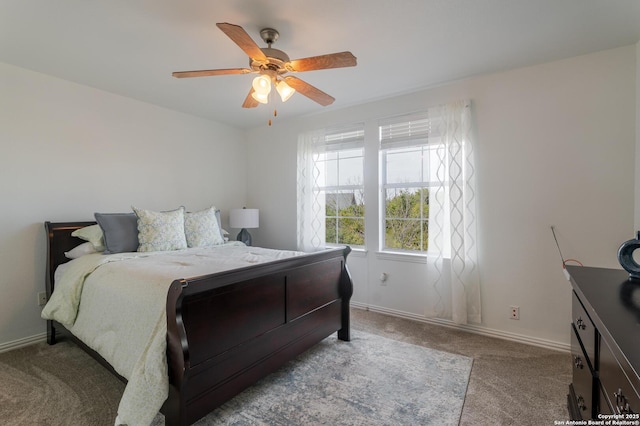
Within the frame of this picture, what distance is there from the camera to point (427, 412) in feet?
5.63

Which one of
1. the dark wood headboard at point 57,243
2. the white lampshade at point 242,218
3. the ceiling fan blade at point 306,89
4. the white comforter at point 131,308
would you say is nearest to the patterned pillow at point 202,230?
the white comforter at point 131,308

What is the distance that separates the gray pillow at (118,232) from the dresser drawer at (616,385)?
3154 millimetres

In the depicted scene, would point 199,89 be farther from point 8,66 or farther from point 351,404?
point 351,404

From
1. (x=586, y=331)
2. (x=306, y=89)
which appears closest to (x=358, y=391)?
(x=586, y=331)

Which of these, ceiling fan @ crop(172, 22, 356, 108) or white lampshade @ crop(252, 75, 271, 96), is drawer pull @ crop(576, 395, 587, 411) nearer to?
ceiling fan @ crop(172, 22, 356, 108)

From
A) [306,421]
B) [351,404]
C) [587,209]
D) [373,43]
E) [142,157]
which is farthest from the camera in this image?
[142,157]

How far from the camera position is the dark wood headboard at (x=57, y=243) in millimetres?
2617

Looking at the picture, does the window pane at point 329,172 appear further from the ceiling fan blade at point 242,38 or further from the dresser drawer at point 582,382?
the dresser drawer at point 582,382

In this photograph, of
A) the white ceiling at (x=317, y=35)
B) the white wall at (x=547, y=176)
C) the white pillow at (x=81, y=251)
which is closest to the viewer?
the white ceiling at (x=317, y=35)

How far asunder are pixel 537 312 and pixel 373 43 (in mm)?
2652

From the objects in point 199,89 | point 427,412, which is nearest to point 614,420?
point 427,412

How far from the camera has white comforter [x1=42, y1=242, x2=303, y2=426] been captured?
139cm

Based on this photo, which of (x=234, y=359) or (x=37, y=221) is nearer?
(x=234, y=359)

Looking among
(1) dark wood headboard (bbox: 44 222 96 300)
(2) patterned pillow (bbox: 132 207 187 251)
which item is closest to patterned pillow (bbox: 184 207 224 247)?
(2) patterned pillow (bbox: 132 207 187 251)
